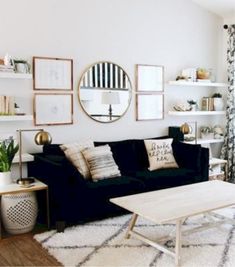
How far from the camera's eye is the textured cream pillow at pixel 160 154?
4509mm

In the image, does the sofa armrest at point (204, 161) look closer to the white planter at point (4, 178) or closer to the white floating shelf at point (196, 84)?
the white floating shelf at point (196, 84)

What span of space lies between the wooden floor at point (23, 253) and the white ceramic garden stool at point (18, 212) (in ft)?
0.32

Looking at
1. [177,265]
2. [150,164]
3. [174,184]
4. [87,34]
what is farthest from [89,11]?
[177,265]

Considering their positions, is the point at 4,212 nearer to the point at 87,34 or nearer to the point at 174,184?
the point at 174,184

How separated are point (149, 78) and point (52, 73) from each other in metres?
1.50

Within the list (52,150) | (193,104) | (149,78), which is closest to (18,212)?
(52,150)

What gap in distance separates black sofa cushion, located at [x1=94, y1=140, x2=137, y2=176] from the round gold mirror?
0.39 m

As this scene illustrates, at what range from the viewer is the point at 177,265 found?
275 cm

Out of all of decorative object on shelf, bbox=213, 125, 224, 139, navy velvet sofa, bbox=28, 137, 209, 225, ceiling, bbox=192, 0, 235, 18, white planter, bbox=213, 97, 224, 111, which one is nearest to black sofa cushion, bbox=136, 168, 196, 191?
navy velvet sofa, bbox=28, 137, 209, 225

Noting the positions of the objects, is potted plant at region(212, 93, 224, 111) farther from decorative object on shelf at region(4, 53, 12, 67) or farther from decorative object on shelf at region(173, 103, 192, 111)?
decorative object on shelf at region(4, 53, 12, 67)

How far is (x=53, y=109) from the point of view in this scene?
427 cm

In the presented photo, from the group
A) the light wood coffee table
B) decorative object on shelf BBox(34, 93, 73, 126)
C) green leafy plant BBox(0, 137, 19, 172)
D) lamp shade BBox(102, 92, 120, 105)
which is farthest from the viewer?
lamp shade BBox(102, 92, 120, 105)

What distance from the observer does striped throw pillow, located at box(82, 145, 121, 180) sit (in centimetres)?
390

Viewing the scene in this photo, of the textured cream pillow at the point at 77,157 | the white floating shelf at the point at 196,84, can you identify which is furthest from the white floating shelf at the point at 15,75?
the white floating shelf at the point at 196,84
